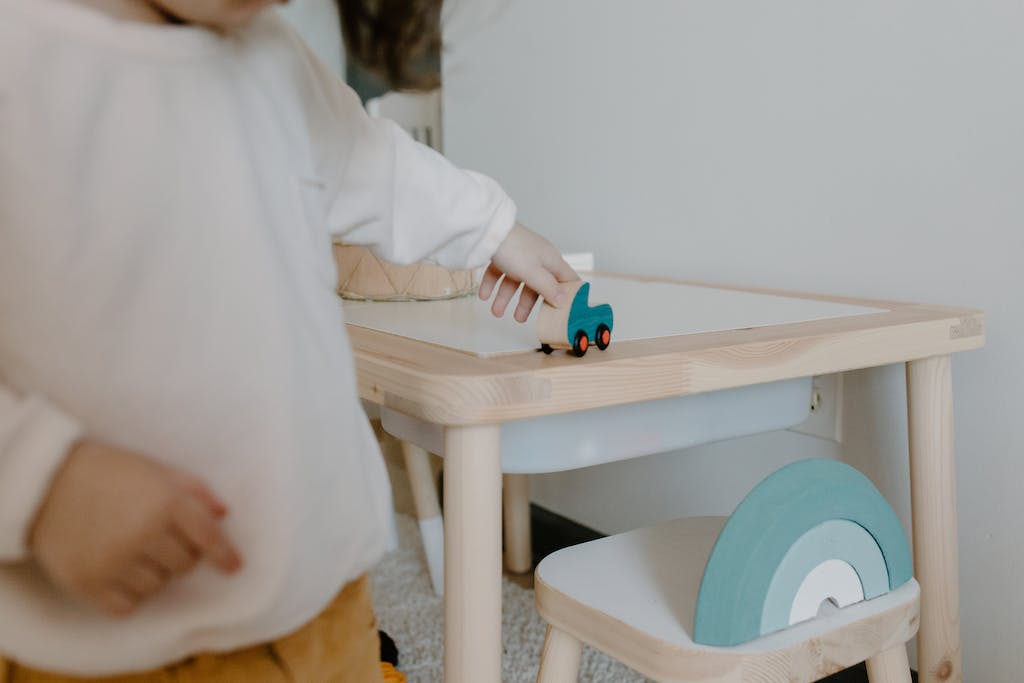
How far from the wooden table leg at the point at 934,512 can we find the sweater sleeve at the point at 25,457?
701mm

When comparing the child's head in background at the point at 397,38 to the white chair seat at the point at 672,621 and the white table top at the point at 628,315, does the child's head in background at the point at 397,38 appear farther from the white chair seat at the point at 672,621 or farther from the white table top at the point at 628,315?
the white chair seat at the point at 672,621

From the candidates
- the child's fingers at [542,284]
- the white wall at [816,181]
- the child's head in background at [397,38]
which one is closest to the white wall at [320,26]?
the child's head in background at [397,38]

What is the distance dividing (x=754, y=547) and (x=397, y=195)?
32cm

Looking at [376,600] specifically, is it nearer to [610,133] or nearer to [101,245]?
[610,133]

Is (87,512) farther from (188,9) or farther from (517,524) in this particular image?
(517,524)

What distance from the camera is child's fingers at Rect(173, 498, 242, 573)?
381 mm

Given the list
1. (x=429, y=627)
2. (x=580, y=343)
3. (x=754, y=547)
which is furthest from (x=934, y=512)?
(x=429, y=627)

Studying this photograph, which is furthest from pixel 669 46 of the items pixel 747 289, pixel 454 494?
pixel 454 494

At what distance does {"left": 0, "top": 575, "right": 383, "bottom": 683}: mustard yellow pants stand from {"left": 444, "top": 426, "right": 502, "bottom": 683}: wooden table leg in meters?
0.09

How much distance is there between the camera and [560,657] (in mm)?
728

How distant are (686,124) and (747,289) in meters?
0.26

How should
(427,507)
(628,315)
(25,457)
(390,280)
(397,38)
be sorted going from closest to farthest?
(25,457)
(628,315)
(390,280)
(427,507)
(397,38)

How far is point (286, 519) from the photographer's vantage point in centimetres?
41

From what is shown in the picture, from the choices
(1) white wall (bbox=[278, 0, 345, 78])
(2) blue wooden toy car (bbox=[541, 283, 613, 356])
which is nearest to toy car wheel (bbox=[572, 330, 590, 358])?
(2) blue wooden toy car (bbox=[541, 283, 613, 356])
